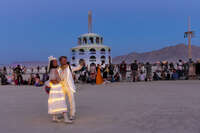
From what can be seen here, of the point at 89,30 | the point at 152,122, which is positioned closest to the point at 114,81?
the point at 152,122

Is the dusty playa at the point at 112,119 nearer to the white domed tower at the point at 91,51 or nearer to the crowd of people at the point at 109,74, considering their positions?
the crowd of people at the point at 109,74

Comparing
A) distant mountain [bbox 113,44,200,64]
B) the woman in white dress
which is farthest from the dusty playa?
distant mountain [bbox 113,44,200,64]

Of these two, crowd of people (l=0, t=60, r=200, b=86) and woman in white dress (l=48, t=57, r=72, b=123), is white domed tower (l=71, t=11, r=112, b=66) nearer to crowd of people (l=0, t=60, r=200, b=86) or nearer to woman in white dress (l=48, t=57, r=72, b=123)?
crowd of people (l=0, t=60, r=200, b=86)

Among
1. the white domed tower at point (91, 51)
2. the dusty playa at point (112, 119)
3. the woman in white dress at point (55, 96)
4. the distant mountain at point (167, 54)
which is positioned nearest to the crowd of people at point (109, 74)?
the dusty playa at point (112, 119)

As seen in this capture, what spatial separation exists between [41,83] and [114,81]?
17.5ft

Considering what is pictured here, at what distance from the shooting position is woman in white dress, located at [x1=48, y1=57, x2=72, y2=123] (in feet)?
17.1

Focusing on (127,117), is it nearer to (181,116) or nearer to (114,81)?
(181,116)

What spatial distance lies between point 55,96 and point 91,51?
43314 mm

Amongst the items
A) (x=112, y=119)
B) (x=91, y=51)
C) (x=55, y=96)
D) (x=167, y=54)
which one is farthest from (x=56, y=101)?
(x=167, y=54)

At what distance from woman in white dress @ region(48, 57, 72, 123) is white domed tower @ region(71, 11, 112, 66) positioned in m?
42.2

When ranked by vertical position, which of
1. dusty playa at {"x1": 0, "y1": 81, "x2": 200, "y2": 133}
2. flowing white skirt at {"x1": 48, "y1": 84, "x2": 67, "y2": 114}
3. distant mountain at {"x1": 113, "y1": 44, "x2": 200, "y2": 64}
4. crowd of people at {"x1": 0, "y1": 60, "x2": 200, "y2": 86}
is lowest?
dusty playa at {"x1": 0, "y1": 81, "x2": 200, "y2": 133}

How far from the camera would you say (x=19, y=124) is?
5148 mm

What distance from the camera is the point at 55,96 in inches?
207

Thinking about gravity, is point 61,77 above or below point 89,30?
below
